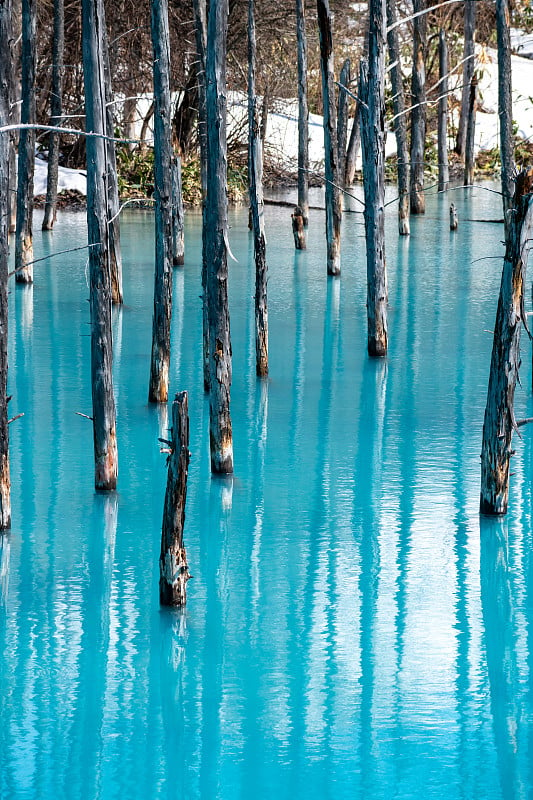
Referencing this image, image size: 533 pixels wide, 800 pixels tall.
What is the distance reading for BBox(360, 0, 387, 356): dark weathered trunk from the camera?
38.9 feet

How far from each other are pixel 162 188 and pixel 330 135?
8011 mm

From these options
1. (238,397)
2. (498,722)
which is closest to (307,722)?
(498,722)

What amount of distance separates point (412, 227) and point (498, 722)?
19.5m

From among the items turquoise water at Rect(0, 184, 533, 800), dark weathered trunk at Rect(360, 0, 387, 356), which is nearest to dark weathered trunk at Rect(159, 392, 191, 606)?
turquoise water at Rect(0, 184, 533, 800)

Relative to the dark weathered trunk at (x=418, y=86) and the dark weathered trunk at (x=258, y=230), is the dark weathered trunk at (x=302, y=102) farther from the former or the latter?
the dark weathered trunk at (x=258, y=230)

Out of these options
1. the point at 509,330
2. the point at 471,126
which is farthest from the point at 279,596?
the point at 471,126

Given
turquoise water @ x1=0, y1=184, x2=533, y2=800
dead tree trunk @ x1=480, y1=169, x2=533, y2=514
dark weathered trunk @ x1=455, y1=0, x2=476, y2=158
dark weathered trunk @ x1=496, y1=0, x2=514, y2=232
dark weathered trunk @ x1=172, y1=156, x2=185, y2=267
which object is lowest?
turquoise water @ x1=0, y1=184, x2=533, y2=800

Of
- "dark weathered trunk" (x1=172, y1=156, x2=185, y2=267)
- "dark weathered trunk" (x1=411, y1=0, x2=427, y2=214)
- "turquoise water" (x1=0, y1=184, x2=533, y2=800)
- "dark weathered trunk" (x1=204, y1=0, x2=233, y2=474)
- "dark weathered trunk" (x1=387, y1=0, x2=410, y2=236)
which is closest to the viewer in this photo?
"turquoise water" (x1=0, y1=184, x2=533, y2=800)

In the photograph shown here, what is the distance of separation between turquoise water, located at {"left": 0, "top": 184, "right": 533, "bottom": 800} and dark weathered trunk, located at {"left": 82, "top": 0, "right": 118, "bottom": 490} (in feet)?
3.40

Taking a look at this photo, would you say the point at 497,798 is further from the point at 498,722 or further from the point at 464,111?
the point at 464,111

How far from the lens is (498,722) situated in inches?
235

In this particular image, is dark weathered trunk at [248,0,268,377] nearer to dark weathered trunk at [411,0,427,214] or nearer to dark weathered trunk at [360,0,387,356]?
dark weathered trunk at [360,0,387,356]

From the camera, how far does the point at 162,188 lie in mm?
10023

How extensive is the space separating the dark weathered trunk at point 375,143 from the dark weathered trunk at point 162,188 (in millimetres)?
2450
